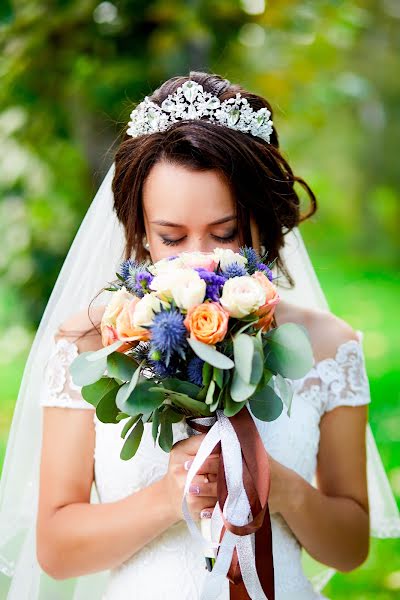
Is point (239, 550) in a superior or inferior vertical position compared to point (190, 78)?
inferior

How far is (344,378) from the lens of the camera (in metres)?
3.00

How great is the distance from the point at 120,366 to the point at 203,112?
96 cm

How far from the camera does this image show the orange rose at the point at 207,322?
2010 millimetres

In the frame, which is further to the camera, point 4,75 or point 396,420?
point 396,420

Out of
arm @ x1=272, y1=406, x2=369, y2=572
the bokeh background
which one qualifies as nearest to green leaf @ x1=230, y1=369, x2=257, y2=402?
arm @ x1=272, y1=406, x2=369, y2=572

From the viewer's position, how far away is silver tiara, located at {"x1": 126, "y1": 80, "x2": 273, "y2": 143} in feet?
9.00

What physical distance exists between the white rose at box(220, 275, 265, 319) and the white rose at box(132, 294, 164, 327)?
16 centimetres

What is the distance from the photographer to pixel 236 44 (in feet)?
16.8

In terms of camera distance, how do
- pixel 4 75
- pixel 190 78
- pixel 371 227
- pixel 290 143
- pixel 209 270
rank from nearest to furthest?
pixel 209 270, pixel 190 78, pixel 4 75, pixel 290 143, pixel 371 227

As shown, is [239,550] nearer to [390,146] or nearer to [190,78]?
[190,78]

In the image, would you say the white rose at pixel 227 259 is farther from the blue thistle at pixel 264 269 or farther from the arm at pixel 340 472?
the arm at pixel 340 472

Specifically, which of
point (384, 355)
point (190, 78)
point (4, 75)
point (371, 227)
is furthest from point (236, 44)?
point (371, 227)

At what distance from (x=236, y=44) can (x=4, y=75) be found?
1311mm

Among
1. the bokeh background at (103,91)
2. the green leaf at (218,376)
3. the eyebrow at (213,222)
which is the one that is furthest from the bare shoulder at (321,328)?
the green leaf at (218,376)
